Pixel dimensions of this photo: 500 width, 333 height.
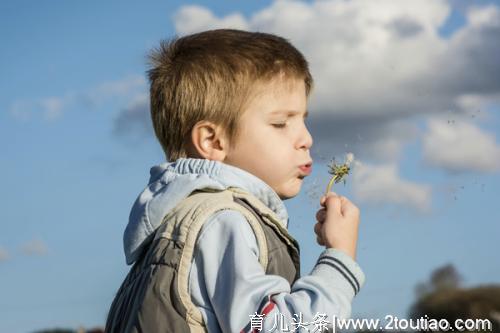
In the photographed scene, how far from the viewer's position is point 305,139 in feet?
15.0

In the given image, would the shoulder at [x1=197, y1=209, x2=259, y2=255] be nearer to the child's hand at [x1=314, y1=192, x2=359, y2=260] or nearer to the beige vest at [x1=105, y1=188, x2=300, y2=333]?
the beige vest at [x1=105, y1=188, x2=300, y2=333]

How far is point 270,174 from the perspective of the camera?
4.53 meters

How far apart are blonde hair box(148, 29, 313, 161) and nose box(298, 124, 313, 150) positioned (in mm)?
282

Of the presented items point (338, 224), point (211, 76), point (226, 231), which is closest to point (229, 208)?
point (226, 231)

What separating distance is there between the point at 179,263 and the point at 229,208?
316 mm

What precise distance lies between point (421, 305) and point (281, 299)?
5.08 ft

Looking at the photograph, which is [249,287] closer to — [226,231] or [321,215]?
[226,231]

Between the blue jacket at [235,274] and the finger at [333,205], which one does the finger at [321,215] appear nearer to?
the finger at [333,205]

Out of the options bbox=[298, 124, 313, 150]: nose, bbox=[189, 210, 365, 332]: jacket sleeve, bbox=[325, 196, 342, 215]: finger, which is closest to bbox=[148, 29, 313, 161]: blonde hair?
bbox=[298, 124, 313, 150]: nose

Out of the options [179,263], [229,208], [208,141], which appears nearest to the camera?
[179,263]

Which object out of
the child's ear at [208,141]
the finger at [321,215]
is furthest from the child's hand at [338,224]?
the child's ear at [208,141]

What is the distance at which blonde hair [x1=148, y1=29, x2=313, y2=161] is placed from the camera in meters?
4.61

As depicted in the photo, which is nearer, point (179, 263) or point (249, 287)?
point (249, 287)

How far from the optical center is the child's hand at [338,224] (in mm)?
4359
